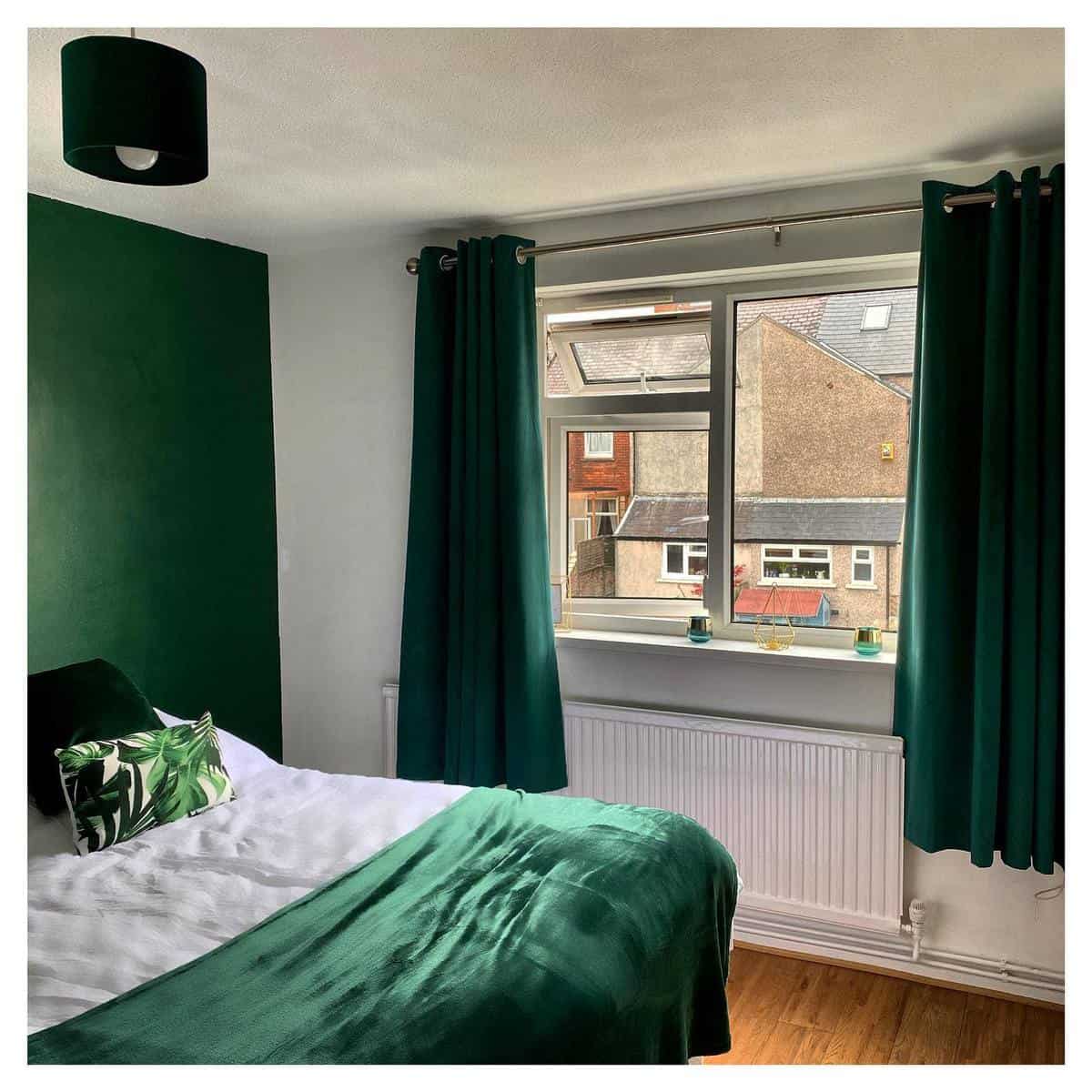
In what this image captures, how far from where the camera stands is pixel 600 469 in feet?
11.9

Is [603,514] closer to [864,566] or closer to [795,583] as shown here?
[795,583]

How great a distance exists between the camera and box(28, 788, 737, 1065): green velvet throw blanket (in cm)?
151

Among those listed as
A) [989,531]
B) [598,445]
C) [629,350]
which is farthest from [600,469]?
[989,531]

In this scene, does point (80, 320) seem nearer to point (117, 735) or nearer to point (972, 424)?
point (117, 735)

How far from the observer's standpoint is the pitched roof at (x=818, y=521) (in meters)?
3.19

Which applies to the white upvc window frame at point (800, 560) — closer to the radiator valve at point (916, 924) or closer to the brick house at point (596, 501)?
the brick house at point (596, 501)

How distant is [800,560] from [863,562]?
A: 21 cm

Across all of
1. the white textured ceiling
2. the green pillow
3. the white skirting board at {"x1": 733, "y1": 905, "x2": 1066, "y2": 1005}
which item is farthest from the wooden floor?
the white textured ceiling

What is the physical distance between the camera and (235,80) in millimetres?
2176

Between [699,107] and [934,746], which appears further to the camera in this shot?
[934,746]

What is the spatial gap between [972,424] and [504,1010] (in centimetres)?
205
